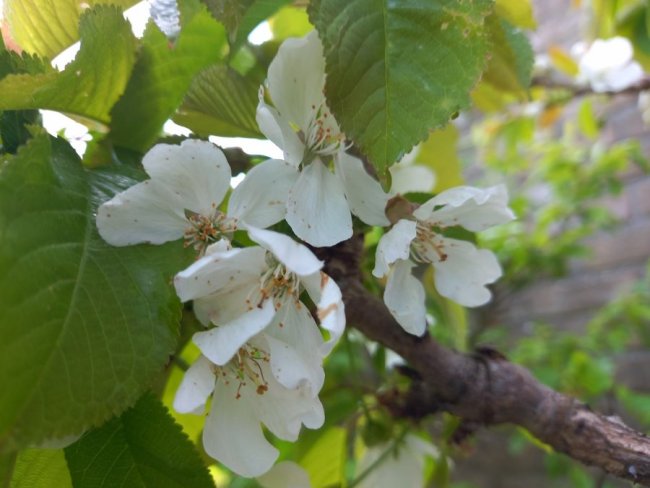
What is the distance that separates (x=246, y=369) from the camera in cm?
33

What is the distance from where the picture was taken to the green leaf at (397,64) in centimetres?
29

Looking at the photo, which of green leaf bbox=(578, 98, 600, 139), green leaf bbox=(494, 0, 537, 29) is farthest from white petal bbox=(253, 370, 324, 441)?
green leaf bbox=(578, 98, 600, 139)

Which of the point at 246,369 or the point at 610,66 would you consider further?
the point at 610,66

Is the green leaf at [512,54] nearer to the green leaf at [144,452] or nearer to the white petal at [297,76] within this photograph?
the white petal at [297,76]

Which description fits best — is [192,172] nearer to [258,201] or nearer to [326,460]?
[258,201]

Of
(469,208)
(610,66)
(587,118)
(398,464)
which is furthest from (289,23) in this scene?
(587,118)

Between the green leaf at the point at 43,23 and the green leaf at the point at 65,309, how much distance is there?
0.11 metres

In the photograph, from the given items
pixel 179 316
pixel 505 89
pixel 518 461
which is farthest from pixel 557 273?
pixel 179 316

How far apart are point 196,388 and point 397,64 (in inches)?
6.8

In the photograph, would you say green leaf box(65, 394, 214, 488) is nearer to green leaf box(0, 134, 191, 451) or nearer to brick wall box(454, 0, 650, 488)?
green leaf box(0, 134, 191, 451)

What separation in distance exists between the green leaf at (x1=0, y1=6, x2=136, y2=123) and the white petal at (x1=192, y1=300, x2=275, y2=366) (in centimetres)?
13

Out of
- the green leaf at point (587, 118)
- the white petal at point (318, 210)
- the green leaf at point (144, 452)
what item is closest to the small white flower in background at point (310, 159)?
the white petal at point (318, 210)

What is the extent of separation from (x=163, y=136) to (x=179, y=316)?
144mm

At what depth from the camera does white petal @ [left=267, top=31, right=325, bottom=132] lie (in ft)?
1.07
